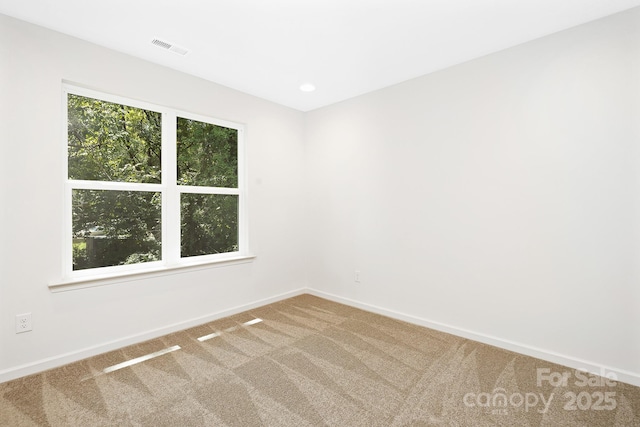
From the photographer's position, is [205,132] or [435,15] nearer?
[435,15]

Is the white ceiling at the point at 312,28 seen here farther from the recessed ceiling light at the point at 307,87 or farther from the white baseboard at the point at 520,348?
the white baseboard at the point at 520,348

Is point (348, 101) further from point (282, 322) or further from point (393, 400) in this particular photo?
point (393, 400)

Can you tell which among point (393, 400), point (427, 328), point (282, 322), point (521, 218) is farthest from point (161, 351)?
point (521, 218)

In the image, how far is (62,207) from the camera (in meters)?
2.42

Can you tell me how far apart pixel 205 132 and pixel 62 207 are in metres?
1.51

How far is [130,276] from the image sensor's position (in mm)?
2715

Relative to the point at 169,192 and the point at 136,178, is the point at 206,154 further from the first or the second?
the point at 136,178

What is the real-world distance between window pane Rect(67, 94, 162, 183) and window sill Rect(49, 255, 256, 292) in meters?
0.85

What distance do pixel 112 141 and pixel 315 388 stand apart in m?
2.69

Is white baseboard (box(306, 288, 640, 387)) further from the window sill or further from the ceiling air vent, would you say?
the ceiling air vent

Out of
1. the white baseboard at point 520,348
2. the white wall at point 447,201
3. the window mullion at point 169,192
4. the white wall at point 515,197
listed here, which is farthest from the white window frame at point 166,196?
the white baseboard at point 520,348

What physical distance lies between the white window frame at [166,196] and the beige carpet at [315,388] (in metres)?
0.69

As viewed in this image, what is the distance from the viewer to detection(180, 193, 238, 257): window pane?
3.25 metres

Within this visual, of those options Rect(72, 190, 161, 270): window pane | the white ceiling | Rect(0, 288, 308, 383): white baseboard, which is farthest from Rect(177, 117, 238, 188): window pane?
Rect(0, 288, 308, 383): white baseboard
